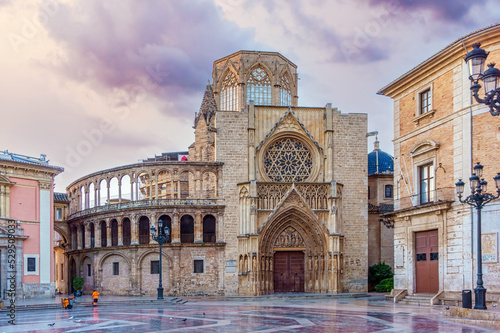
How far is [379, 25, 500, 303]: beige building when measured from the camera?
2362 centimetres

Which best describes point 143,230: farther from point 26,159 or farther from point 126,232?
point 26,159

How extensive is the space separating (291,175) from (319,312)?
1641 cm

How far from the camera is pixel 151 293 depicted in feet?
124

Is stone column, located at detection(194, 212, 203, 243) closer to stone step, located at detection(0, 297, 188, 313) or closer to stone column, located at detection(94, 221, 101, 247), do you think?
stone step, located at detection(0, 297, 188, 313)

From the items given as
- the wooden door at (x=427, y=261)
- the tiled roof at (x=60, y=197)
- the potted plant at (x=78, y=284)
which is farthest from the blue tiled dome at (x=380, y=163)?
the tiled roof at (x=60, y=197)

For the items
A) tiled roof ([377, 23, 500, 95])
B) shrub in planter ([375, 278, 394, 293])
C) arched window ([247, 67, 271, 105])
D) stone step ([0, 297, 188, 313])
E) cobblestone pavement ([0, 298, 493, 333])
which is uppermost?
arched window ([247, 67, 271, 105])

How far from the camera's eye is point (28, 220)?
34906 millimetres

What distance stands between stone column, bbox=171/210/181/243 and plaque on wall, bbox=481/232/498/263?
1993cm

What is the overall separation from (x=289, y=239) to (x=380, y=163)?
536 inches

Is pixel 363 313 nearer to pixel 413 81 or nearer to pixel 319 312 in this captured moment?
pixel 319 312

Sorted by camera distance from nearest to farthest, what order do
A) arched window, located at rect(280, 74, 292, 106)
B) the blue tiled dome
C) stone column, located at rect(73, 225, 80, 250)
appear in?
1. stone column, located at rect(73, 225, 80, 250)
2. arched window, located at rect(280, 74, 292, 106)
3. the blue tiled dome

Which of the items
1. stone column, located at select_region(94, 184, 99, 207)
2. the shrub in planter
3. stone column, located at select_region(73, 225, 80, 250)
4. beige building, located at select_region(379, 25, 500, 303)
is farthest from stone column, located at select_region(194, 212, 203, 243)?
beige building, located at select_region(379, 25, 500, 303)

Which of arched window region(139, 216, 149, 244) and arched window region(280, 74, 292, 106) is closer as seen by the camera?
arched window region(139, 216, 149, 244)

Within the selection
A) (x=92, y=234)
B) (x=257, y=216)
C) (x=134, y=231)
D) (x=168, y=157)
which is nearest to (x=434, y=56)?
(x=257, y=216)
